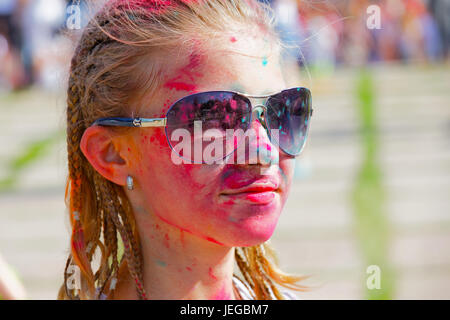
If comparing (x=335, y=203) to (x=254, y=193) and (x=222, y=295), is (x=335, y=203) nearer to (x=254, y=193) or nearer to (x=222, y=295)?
(x=222, y=295)

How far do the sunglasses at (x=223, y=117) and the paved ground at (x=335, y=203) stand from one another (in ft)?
2.87

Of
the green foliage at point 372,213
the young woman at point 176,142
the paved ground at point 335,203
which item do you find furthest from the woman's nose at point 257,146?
the green foliage at point 372,213

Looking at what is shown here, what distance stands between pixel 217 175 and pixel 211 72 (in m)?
0.24

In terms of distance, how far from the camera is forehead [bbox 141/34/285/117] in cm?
145

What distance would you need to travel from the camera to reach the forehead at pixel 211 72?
4.75ft

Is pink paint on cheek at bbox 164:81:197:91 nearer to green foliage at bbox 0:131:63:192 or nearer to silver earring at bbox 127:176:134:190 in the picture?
silver earring at bbox 127:176:134:190

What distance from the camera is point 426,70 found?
1216cm

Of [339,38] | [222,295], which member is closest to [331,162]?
[222,295]

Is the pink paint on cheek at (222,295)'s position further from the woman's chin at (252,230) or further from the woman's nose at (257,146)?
the woman's nose at (257,146)

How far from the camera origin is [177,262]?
1.57 meters

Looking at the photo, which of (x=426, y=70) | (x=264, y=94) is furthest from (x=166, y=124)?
(x=426, y=70)

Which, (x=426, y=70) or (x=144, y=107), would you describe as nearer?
(x=144, y=107)

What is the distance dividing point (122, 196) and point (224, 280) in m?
0.35
